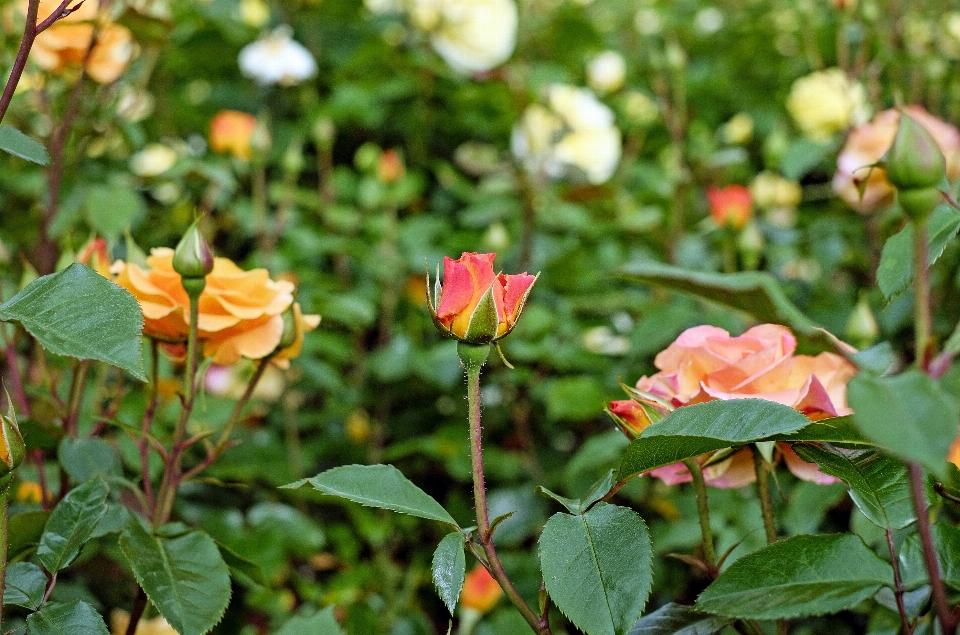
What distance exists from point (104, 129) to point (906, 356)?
121 cm

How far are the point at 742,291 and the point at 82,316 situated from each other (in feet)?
1.12

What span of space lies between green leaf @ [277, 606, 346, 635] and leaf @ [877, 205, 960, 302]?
335 millimetres

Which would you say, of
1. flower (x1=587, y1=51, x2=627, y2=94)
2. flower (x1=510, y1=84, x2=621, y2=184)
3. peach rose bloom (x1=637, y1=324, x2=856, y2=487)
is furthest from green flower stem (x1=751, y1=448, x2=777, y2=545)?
flower (x1=587, y1=51, x2=627, y2=94)

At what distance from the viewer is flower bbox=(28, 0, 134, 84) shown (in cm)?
100

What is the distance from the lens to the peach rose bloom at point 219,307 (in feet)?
1.84

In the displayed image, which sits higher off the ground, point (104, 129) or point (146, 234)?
point (104, 129)

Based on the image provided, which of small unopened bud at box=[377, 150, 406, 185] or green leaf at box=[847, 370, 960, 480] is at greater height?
green leaf at box=[847, 370, 960, 480]

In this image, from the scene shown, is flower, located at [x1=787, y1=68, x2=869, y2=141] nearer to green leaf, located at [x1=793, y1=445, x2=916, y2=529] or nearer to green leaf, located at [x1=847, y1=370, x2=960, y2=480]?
green leaf, located at [x1=793, y1=445, x2=916, y2=529]

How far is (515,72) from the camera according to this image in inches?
57.5

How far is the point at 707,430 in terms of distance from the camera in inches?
15.4

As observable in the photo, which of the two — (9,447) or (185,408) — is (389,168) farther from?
(9,447)

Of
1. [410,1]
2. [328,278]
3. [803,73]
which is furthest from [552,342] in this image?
[803,73]

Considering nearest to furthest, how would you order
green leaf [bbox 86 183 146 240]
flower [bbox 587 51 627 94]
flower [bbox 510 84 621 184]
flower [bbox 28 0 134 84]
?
green leaf [bbox 86 183 146 240] → flower [bbox 28 0 134 84] → flower [bbox 510 84 621 184] → flower [bbox 587 51 627 94]

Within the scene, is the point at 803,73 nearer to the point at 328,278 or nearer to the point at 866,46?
the point at 866,46
